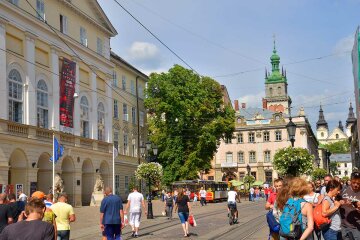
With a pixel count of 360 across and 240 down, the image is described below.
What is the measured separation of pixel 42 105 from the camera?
1396 inches

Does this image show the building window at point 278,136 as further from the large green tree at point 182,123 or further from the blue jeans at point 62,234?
the blue jeans at point 62,234

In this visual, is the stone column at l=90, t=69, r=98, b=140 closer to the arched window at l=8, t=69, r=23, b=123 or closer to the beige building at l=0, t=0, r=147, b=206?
the beige building at l=0, t=0, r=147, b=206

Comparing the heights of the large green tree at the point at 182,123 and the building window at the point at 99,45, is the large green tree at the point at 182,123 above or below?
below

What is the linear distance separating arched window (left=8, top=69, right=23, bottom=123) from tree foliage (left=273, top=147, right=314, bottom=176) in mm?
16367

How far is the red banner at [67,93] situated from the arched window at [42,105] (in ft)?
4.95

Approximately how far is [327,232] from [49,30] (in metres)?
30.9

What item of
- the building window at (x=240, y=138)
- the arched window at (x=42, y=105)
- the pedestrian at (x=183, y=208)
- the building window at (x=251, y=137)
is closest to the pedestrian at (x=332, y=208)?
the pedestrian at (x=183, y=208)

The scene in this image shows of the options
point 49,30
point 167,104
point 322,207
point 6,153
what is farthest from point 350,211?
point 167,104

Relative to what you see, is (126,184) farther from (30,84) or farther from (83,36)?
(30,84)

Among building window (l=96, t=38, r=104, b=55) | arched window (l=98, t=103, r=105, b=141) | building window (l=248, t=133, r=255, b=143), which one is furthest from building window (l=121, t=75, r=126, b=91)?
building window (l=248, t=133, r=255, b=143)

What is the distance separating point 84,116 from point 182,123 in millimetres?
15557

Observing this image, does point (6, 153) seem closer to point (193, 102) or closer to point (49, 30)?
point (49, 30)

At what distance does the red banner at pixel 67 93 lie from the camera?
37.5 meters

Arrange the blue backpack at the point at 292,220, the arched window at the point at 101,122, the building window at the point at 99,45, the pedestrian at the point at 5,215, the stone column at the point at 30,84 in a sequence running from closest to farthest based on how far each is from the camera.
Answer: the blue backpack at the point at 292,220 < the pedestrian at the point at 5,215 < the stone column at the point at 30,84 < the arched window at the point at 101,122 < the building window at the point at 99,45
